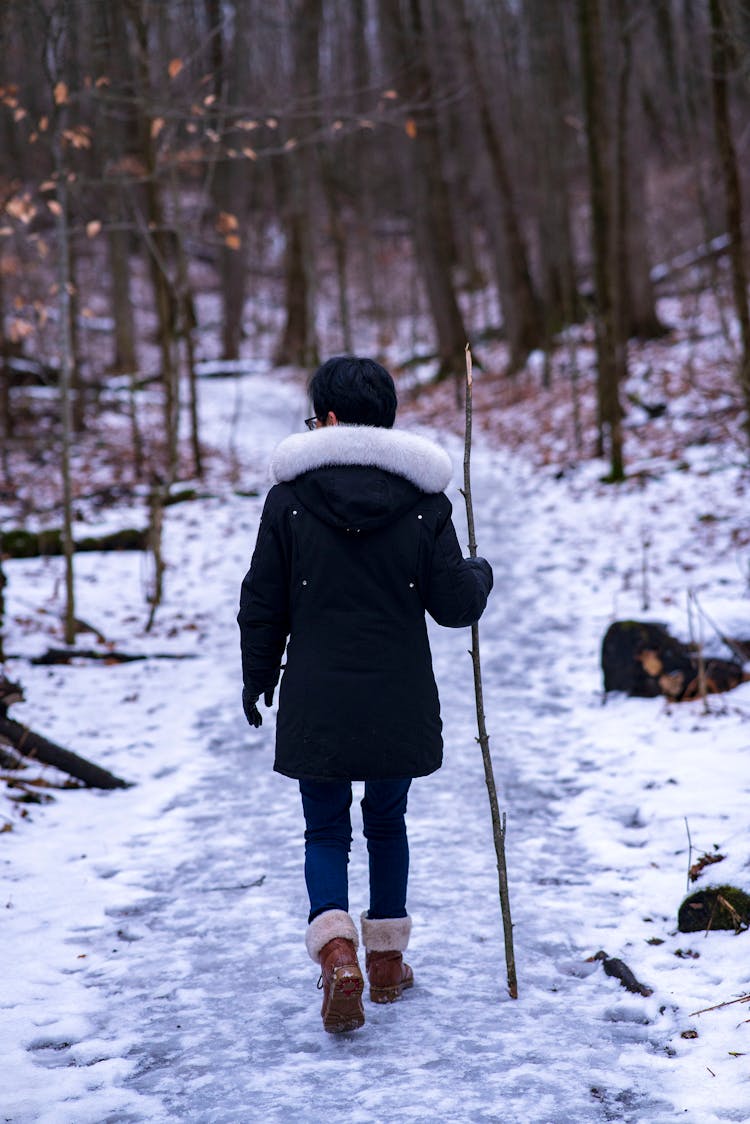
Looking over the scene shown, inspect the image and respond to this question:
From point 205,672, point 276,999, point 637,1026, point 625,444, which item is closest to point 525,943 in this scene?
point 637,1026

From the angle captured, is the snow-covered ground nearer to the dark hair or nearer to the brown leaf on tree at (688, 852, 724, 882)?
the brown leaf on tree at (688, 852, 724, 882)

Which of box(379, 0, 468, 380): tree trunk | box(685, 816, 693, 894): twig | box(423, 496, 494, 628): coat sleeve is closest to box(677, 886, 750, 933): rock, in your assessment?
box(685, 816, 693, 894): twig

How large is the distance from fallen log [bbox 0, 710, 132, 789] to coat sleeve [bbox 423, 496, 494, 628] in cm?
305

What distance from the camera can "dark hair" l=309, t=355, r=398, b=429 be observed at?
3.25 meters

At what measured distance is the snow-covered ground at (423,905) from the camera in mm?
2916

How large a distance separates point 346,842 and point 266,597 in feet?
2.89

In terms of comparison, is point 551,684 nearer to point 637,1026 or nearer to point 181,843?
point 181,843

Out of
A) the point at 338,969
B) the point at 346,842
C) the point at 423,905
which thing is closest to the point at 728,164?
the point at 423,905

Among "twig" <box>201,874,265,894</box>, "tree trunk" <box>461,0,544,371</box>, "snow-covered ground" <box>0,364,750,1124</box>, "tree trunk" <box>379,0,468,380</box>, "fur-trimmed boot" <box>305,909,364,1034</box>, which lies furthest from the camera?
"tree trunk" <box>461,0,544,371</box>

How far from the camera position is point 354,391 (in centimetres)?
325

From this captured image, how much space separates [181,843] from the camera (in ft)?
16.2

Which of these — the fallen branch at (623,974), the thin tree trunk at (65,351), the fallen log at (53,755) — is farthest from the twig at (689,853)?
the thin tree trunk at (65,351)

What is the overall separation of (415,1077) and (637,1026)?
0.77 m

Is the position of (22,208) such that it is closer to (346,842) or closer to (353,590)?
(353,590)
